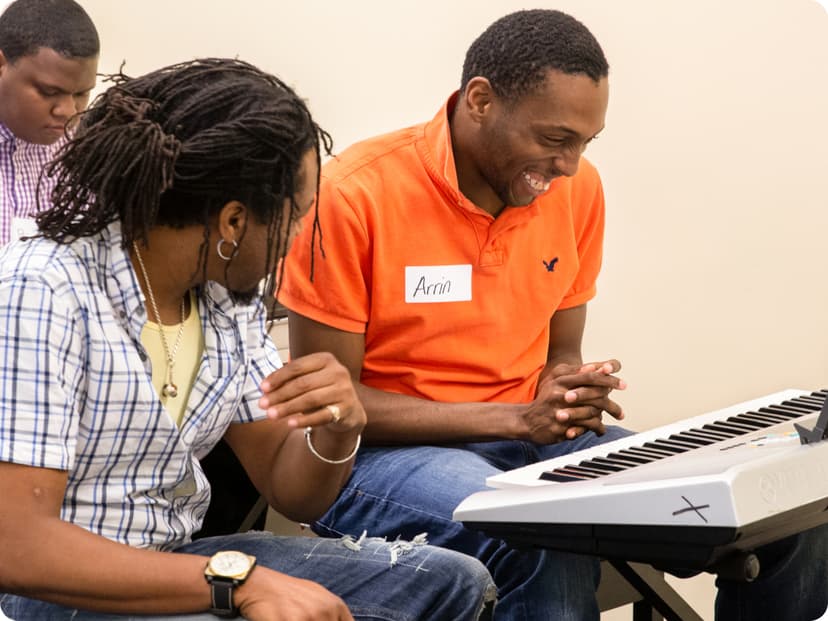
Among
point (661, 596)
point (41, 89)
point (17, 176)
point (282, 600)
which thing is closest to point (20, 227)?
point (17, 176)

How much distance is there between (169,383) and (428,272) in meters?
0.70

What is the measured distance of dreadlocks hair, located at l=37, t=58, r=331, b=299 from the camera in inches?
60.3

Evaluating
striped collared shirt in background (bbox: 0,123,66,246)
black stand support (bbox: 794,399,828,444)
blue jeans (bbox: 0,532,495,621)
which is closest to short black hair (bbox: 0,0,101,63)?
striped collared shirt in background (bbox: 0,123,66,246)

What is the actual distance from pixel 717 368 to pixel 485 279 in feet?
5.47

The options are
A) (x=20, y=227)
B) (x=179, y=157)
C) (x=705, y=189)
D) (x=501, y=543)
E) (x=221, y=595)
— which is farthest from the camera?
(x=705, y=189)

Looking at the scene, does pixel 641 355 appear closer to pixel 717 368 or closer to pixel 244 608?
pixel 717 368

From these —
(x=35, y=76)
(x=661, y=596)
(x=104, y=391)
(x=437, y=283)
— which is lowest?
(x=661, y=596)

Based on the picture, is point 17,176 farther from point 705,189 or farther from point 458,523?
point 705,189

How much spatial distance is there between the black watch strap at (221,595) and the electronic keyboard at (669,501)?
404mm

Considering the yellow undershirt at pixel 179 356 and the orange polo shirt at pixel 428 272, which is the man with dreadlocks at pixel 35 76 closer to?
the orange polo shirt at pixel 428 272

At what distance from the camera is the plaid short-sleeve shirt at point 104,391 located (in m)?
1.42

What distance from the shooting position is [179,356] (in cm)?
166

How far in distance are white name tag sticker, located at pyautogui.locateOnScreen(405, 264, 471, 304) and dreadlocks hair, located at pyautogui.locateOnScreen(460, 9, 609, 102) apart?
331mm

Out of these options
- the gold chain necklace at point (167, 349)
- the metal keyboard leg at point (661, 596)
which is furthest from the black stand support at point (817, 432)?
the gold chain necklace at point (167, 349)
